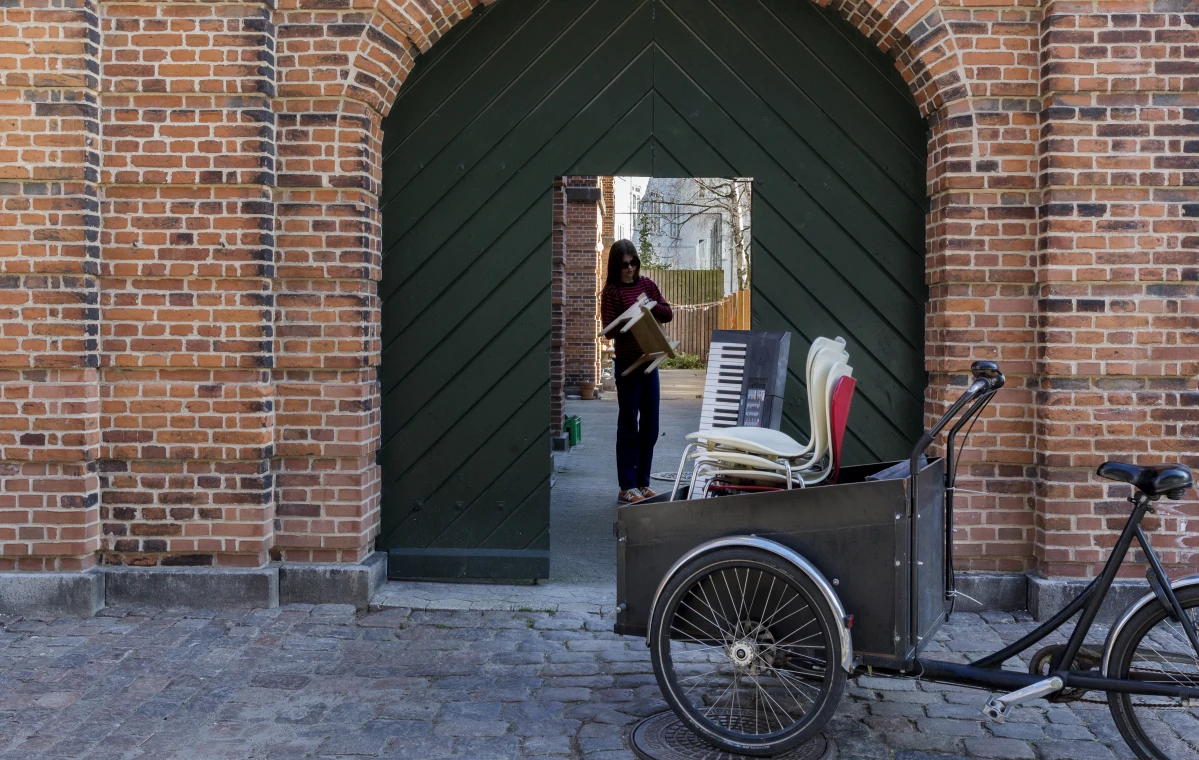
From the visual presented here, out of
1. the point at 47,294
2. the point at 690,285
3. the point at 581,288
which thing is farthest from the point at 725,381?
the point at 690,285

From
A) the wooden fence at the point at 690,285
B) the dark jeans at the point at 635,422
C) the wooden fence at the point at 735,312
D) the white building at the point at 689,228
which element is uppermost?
the white building at the point at 689,228

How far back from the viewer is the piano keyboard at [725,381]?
188 inches

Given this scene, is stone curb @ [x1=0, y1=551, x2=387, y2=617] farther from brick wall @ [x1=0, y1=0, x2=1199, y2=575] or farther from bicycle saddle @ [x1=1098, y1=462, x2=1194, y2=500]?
bicycle saddle @ [x1=1098, y1=462, x2=1194, y2=500]

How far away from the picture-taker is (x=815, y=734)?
3.62 metres

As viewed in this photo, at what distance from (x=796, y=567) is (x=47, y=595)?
393 centimetres

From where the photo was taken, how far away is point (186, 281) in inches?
217

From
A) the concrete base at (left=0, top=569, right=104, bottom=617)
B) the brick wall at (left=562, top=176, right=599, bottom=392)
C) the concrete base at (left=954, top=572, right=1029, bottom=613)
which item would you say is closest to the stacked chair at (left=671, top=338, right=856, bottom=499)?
the concrete base at (left=954, top=572, right=1029, bottom=613)

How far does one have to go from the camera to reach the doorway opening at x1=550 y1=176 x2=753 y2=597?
7.82 metres

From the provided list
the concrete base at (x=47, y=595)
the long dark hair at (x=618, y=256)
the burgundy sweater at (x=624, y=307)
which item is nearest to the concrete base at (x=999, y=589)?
the burgundy sweater at (x=624, y=307)

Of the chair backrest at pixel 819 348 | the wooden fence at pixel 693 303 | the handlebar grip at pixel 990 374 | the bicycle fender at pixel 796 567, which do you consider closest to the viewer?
the bicycle fender at pixel 796 567

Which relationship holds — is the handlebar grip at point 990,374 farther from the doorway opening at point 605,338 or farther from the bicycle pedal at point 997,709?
the doorway opening at point 605,338

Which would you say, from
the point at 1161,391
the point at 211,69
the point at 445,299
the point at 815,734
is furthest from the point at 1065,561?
the point at 211,69

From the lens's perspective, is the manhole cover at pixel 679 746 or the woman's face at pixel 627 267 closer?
the manhole cover at pixel 679 746

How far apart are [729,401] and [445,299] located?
196cm
